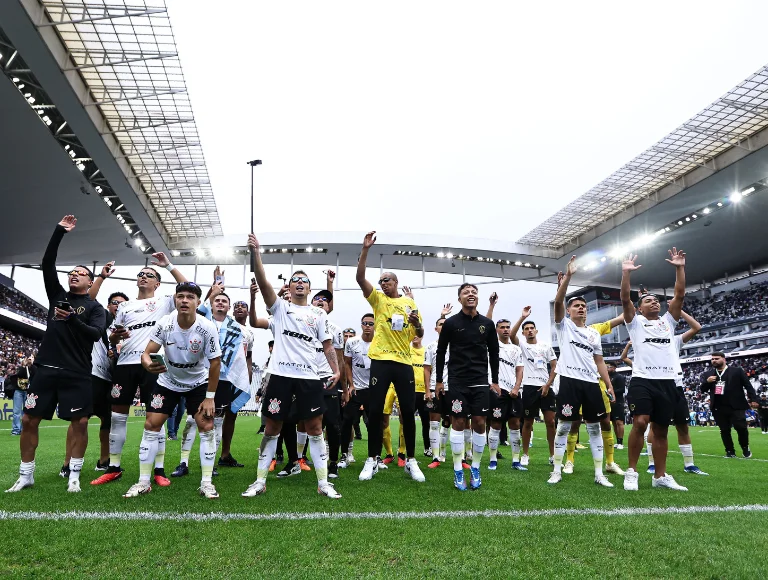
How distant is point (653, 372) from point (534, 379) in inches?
106

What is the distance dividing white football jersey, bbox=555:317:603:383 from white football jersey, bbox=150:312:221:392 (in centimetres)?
395

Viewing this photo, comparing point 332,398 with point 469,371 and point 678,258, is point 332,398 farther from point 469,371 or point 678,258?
point 678,258

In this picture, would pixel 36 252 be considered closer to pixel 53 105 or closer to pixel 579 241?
pixel 53 105

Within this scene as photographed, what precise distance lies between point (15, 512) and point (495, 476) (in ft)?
15.9

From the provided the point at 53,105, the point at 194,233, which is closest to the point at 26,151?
the point at 53,105

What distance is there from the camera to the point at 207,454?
15.2ft

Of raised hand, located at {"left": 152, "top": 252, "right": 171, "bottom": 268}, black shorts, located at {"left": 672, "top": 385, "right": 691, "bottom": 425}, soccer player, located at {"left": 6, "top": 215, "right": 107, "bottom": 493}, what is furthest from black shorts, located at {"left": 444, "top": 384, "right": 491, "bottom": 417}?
soccer player, located at {"left": 6, "top": 215, "right": 107, "bottom": 493}

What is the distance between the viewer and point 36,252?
33.8 metres

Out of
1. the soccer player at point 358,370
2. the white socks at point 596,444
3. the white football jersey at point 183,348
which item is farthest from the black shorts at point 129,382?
the white socks at point 596,444

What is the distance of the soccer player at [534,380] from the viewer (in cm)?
785

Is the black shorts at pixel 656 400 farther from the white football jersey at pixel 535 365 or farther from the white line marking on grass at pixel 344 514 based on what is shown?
the white football jersey at pixel 535 365

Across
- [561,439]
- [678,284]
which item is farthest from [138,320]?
[678,284]

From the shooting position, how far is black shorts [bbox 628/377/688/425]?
5.46 meters

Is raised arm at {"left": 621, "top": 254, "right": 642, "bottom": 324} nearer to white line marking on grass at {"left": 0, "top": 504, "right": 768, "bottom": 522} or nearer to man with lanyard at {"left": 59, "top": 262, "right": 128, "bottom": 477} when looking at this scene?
white line marking on grass at {"left": 0, "top": 504, "right": 768, "bottom": 522}
